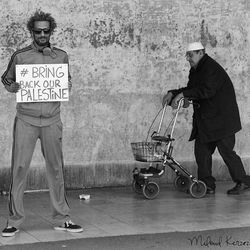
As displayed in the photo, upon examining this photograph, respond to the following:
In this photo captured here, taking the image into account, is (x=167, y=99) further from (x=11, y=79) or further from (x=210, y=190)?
(x=11, y=79)

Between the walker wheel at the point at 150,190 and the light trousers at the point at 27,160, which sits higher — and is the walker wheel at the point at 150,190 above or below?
below

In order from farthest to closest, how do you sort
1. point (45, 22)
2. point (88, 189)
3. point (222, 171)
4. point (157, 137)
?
1. point (222, 171)
2. point (88, 189)
3. point (157, 137)
4. point (45, 22)

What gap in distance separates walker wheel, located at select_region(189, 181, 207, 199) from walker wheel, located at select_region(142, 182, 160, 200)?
434 millimetres

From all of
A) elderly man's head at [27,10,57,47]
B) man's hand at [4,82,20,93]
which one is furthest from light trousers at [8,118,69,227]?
elderly man's head at [27,10,57,47]

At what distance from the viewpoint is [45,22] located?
7156 mm

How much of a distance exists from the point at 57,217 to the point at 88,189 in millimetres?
2589

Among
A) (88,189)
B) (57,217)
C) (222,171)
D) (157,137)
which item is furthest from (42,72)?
(222,171)

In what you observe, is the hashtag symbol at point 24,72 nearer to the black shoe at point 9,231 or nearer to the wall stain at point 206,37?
the black shoe at point 9,231

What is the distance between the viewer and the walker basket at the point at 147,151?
9.16 meters

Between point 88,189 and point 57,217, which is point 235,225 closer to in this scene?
point 57,217

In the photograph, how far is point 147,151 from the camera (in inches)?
361
